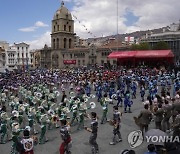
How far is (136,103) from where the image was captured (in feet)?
73.6

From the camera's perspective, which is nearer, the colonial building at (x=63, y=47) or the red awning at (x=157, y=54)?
the red awning at (x=157, y=54)

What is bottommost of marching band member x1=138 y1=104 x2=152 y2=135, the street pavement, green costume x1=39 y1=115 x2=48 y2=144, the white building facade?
the street pavement

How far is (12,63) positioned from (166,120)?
113 meters

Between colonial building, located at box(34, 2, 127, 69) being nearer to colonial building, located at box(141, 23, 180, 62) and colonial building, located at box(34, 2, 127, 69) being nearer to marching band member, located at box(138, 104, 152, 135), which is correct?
colonial building, located at box(141, 23, 180, 62)

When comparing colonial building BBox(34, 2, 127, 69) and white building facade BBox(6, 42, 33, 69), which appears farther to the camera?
white building facade BBox(6, 42, 33, 69)

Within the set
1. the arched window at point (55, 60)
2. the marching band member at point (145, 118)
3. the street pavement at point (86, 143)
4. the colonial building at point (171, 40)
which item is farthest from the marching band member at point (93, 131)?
the arched window at point (55, 60)

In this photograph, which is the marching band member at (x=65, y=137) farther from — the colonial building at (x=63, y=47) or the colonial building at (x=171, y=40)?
the colonial building at (x=63, y=47)

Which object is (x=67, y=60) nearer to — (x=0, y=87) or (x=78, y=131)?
(x=0, y=87)

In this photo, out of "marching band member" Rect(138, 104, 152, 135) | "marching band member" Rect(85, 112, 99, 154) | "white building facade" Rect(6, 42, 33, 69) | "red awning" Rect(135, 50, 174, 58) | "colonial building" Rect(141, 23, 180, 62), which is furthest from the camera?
"white building facade" Rect(6, 42, 33, 69)

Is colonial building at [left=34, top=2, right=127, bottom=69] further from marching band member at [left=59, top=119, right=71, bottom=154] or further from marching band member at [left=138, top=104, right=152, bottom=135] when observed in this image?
marching band member at [left=59, top=119, right=71, bottom=154]

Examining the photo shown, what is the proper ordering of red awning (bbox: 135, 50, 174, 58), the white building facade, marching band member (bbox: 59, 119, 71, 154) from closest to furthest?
marching band member (bbox: 59, 119, 71, 154) → red awning (bbox: 135, 50, 174, 58) → the white building facade

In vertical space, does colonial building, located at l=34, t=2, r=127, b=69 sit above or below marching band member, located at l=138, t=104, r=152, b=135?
above

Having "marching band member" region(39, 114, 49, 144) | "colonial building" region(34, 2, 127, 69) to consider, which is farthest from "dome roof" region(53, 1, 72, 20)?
"marching band member" region(39, 114, 49, 144)

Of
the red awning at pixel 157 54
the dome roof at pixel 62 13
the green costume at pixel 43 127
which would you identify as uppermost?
the dome roof at pixel 62 13
